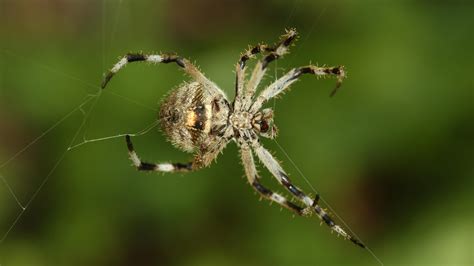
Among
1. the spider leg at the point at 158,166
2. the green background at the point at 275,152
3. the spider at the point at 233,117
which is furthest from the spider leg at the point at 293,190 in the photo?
the spider leg at the point at 158,166

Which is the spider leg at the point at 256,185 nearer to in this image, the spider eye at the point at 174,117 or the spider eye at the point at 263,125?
the spider eye at the point at 263,125

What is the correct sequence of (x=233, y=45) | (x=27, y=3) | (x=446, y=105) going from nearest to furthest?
1. (x=446, y=105)
2. (x=233, y=45)
3. (x=27, y=3)

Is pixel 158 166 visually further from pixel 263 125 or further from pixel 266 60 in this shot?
pixel 266 60

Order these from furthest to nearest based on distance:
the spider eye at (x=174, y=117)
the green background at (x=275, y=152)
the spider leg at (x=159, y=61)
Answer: the green background at (x=275, y=152) → the spider leg at (x=159, y=61) → the spider eye at (x=174, y=117)

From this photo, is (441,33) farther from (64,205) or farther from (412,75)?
(64,205)

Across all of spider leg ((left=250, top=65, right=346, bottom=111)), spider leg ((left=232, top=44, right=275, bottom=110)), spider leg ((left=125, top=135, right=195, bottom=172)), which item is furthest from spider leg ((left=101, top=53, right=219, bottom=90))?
spider leg ((left=125, top=135, right=195, bottom=172))

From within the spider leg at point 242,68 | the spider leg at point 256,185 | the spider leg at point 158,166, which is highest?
the spider leg at point 242,68

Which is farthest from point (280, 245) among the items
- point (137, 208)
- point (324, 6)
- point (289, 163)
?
point (324, 6)

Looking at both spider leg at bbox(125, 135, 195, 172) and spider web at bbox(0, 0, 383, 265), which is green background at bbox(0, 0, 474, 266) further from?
spider leg at bbox(125, 135, 195, 172)
